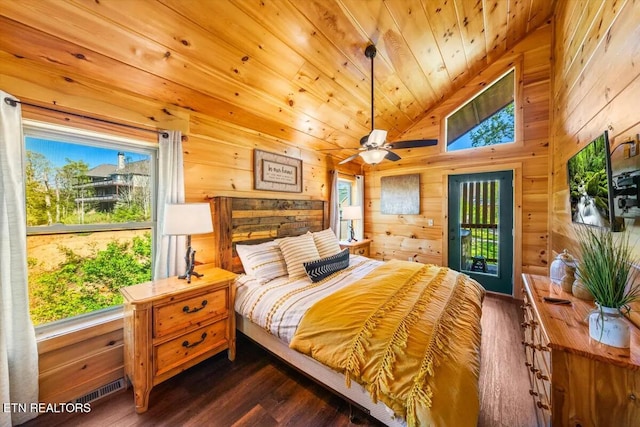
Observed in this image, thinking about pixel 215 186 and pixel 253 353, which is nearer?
pixel 253 353

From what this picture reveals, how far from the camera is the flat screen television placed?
1.29 meters

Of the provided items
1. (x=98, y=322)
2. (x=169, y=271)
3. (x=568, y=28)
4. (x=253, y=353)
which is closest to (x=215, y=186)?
(x=169, y=271)

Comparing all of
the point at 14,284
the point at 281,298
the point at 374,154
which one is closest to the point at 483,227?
the point at 374,154

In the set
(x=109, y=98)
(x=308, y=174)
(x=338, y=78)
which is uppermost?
(x=338, y=78)

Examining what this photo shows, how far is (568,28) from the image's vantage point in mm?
2434

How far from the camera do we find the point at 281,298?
194 cm

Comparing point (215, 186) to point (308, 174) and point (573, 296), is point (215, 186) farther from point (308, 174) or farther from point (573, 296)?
point (573, 296)

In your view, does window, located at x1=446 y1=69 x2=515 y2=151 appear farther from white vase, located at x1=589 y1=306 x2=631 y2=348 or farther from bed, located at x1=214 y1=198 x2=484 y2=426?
white vase, located at x1=589 y1=306 x2=631 y2=348

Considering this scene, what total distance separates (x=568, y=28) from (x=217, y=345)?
4633 millimetres

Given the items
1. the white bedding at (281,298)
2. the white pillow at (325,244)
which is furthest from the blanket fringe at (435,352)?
the white pillow at (325,244)

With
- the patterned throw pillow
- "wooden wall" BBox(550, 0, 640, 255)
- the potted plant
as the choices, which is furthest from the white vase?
the patterned throw pillow

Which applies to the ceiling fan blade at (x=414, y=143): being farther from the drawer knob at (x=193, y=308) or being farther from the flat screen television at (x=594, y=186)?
the drawer knob at (x=193, y=308)

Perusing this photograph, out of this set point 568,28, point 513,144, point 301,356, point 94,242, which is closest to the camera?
point 301,356

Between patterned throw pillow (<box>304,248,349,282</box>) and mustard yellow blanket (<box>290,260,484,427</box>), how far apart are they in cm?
43
